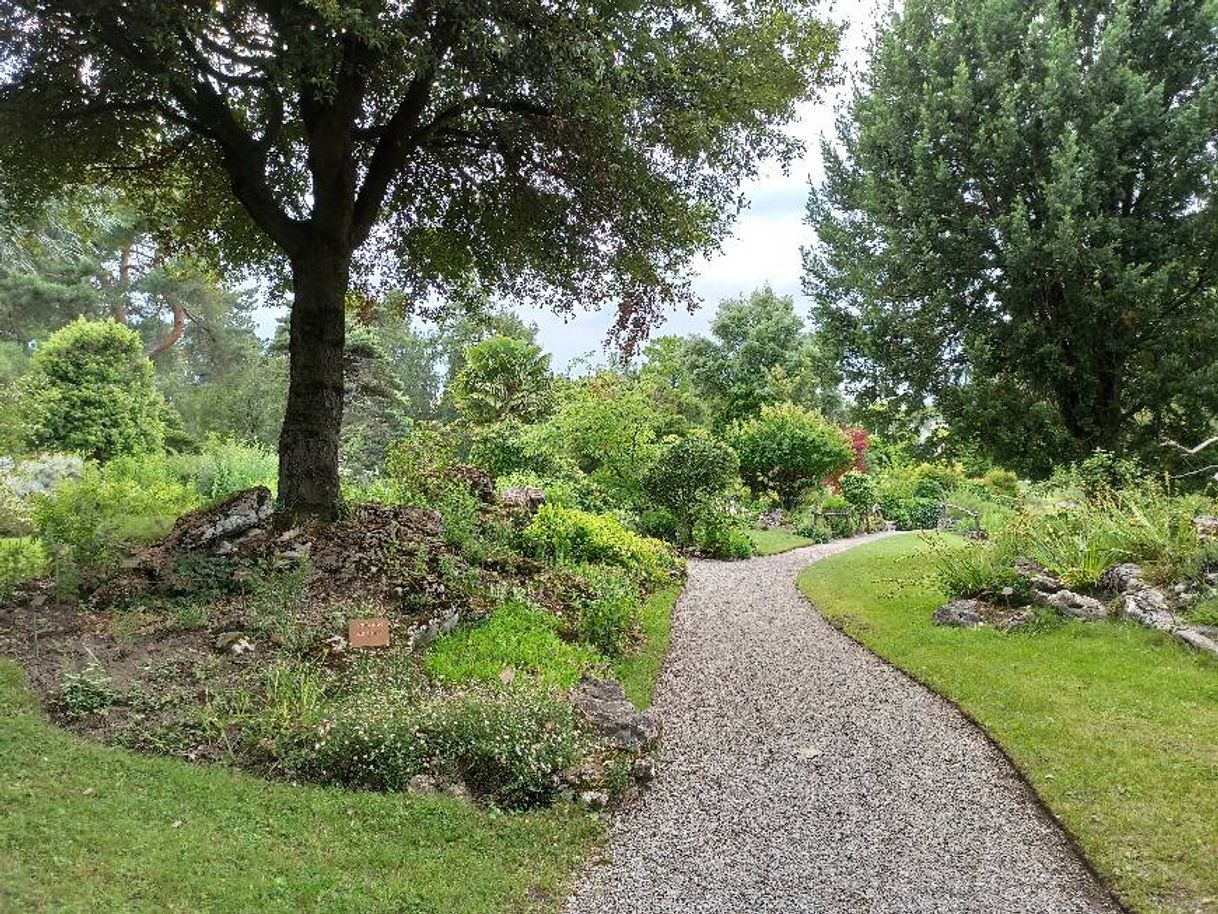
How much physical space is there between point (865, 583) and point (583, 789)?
23.9 ft

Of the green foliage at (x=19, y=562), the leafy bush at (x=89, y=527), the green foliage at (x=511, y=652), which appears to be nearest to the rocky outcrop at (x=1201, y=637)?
the green foliage at (x=511, y=652)

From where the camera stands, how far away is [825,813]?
4578 millimetres

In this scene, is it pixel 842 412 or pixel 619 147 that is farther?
pixel 842 412

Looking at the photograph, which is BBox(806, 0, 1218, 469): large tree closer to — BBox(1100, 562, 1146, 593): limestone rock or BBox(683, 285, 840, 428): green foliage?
BBox(1100, 562, 1146, 593): limestone rock

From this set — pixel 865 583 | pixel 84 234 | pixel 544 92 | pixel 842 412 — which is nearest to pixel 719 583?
pixel 865 583

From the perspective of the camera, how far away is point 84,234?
11.7 m

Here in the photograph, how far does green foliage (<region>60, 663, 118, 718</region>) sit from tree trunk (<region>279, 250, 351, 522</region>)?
323 centimetres

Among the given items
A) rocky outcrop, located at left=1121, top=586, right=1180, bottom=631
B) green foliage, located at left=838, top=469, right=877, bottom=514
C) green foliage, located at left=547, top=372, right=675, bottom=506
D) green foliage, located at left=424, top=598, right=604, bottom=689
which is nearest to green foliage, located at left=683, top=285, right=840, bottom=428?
green foliage, located at left=838, top=469, right=877, bottom=514

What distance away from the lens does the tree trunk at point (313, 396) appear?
8258 mm

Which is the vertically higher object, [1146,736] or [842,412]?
[842,412]

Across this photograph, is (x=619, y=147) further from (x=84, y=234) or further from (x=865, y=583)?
(x=84, y=234)

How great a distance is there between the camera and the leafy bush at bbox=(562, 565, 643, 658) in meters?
7.20

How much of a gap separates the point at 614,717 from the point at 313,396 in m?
4.95

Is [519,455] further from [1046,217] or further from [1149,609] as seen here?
[1149,609]
